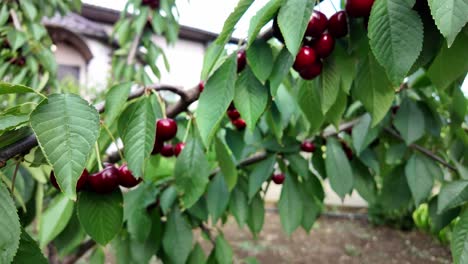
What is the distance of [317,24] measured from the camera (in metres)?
0.68

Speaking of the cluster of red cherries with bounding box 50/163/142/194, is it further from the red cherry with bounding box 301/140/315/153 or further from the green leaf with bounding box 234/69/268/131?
the red cherry with bounding box 301/140/315/153

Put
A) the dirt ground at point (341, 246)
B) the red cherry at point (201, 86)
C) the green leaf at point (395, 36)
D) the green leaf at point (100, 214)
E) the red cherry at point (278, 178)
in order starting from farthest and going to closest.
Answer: the dirt ground at point (341, 246)
the red cherry at point (278, 178)
the red cherry at point (201, 86)
the green leaf at point (100, 214)
the green leaf at point (395, 36)

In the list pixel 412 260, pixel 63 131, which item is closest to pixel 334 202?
pixel 412 260

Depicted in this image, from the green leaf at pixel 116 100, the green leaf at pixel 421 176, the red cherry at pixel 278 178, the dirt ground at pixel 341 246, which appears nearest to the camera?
the green leaf at pixel 116 100

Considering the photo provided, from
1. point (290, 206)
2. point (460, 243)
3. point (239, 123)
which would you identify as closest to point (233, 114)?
point (239, 123)

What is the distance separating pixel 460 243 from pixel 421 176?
60 cm

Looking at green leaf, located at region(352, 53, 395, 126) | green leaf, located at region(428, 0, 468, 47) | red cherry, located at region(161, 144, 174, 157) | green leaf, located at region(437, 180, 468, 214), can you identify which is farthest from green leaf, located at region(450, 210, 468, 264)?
red cherry, located at region(161, 144, 174, 157)

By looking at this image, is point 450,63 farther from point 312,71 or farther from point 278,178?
point 278,178

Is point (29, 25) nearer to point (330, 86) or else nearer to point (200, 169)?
point (200, 169)

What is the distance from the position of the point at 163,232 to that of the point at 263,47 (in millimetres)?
808

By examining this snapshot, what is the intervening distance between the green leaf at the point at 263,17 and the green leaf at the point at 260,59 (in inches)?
3.3

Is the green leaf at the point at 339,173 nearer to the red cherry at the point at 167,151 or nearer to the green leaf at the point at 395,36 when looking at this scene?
the red cherry at the point at 167,151

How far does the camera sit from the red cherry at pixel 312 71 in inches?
28.1

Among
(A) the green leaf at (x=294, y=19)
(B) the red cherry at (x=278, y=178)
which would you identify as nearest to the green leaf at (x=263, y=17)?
(A) the green leaf at (x=294, y=19)
